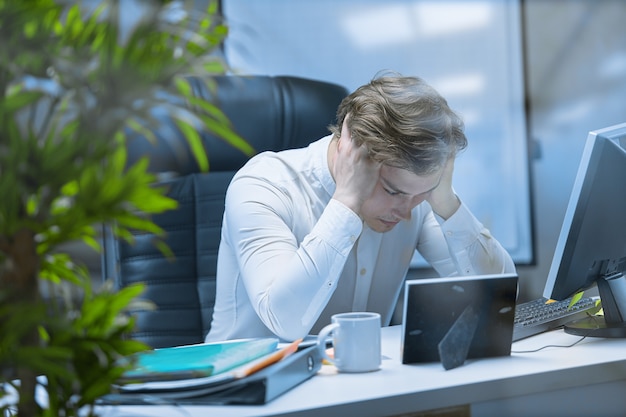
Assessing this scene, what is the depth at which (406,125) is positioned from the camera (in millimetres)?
1314

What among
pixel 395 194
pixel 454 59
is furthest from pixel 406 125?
pixel 454 59

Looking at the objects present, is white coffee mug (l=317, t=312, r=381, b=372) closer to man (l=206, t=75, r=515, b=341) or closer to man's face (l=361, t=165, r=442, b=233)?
man (l=206, t=75, r=515, b=341)

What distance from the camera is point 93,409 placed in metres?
0.55

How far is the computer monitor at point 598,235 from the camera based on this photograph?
1082 mm

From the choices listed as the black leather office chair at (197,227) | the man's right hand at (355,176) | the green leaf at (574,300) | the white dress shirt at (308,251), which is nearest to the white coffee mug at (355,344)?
the white dress shirt at (308,251)

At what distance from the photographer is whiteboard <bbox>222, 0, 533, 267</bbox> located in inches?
86.0

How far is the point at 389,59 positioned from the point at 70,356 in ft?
6.06

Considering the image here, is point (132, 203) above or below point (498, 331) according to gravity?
above

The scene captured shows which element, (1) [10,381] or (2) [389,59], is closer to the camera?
→ (1) [10,381]

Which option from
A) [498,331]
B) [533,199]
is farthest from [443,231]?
[533,199]

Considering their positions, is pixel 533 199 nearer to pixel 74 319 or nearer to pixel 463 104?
pixel 463 104

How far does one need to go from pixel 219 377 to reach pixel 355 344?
0.21 m

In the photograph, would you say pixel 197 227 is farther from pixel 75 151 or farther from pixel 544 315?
pixel 75 151

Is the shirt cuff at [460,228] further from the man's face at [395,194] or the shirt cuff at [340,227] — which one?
the shirt cuff at [340,227]
